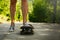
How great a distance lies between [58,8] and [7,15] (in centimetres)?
262

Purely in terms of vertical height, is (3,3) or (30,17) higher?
(3,3)

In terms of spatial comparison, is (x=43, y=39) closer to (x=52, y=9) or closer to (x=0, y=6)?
(x=52, y=9)

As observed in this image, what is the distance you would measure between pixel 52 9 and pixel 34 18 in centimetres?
116

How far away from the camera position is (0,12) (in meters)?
6.19

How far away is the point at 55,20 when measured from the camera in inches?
183

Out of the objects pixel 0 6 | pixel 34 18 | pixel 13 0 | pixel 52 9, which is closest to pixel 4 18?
pixel 0 6

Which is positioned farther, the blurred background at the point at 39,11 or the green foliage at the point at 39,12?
the green foliage at the point at 39,12

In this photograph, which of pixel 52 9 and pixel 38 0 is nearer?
pixel 52 9

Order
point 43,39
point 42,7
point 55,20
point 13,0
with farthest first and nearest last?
point 42,7
point 55,20
point 13,0
point 43,39

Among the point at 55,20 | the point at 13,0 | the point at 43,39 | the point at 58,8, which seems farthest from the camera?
the point at 55,20

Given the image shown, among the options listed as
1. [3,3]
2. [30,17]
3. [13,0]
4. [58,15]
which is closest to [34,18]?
[30,17]

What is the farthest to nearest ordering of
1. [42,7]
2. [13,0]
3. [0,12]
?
[0,12] < [42,7] < [13,0]

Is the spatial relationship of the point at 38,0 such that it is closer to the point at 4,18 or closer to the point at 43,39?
the point at 4,18

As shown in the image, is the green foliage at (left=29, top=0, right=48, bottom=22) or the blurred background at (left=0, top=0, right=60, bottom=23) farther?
the green foliage at (left=29, top=0, right=48, bottom=22)
